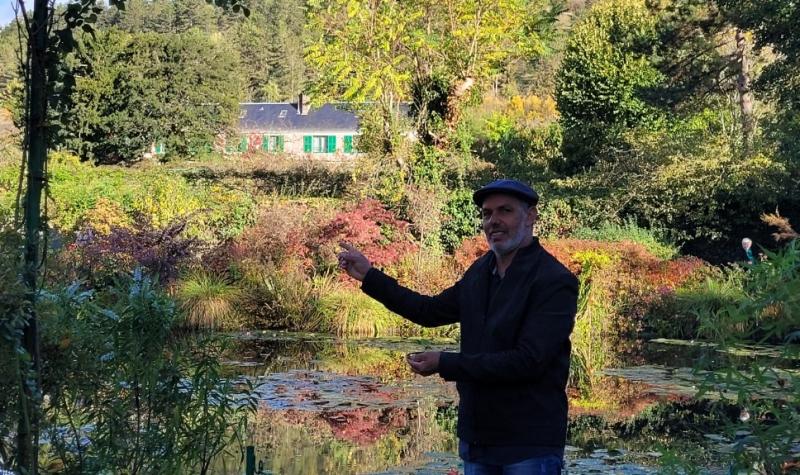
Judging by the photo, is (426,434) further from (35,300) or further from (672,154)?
(672,154)

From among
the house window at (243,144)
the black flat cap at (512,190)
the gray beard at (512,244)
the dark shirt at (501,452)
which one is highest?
the house window at (243,144)

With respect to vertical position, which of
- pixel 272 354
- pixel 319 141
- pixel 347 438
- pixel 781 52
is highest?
pixel 319 141

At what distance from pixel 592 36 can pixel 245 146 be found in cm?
1041

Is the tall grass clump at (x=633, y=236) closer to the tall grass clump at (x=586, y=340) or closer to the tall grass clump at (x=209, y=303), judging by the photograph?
the tall grass clump at (x=586, y=340)

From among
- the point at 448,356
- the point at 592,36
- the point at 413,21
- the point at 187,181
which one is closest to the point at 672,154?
the point at 413,21

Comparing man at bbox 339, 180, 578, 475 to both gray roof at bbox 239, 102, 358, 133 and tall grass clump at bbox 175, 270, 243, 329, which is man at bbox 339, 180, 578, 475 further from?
gray roof at bbox 239, 102, 358, 133

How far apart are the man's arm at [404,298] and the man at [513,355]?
23 cm

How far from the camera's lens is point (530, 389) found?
2.71 m

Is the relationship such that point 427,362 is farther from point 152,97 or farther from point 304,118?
point 304,118

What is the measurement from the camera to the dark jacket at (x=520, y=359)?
105 inches

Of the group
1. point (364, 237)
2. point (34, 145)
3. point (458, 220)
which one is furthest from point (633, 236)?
point (34, 145)

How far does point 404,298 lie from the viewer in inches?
126

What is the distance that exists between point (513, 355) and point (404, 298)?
2.13 ft

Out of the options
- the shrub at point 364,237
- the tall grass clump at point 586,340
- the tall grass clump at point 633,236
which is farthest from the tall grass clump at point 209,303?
the tall grass clump at point 633,236
